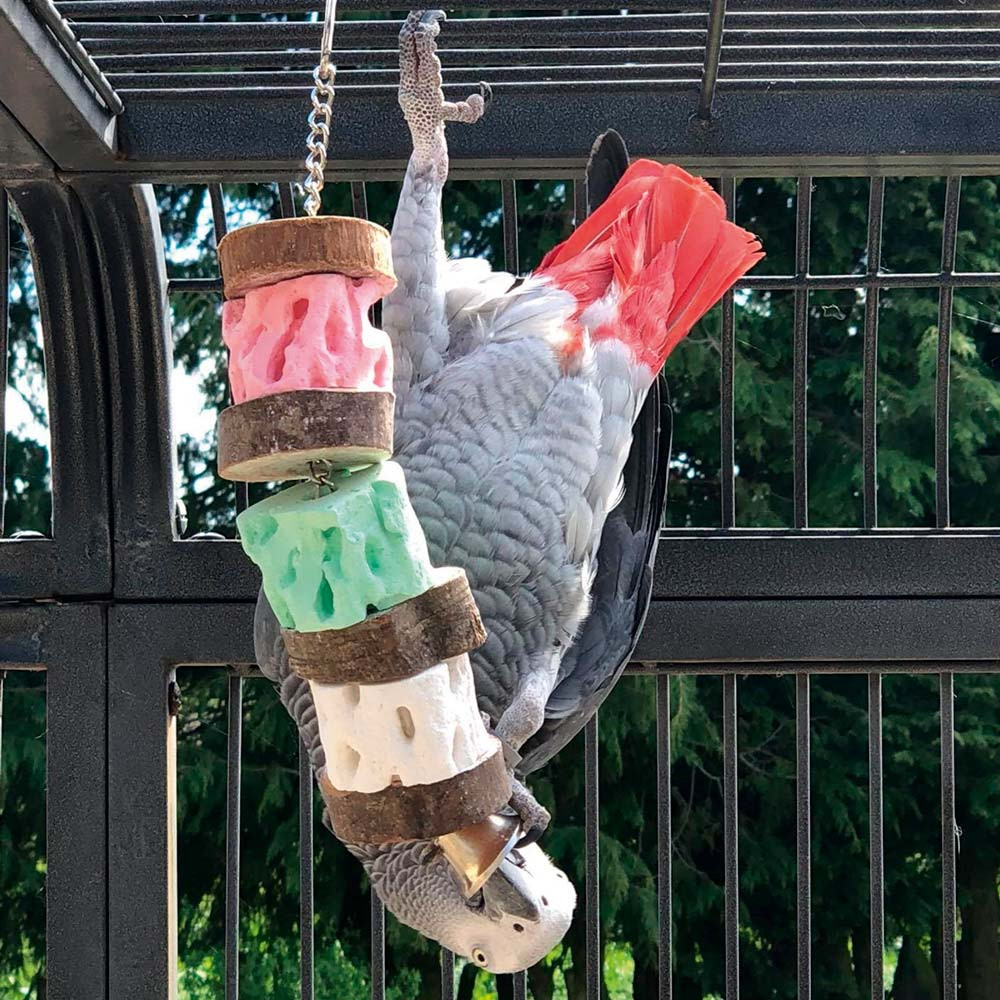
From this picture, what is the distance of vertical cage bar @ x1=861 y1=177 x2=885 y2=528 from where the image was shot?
187cm

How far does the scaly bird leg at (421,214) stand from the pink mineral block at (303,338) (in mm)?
642

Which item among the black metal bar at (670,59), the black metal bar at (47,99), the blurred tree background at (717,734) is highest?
the black metal bar at (670,59)

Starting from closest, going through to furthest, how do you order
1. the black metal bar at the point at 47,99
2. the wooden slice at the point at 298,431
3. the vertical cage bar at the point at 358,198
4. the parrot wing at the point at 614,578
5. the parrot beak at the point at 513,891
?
the wooden slice at the point at 298,431 → the parrot beak at the point at 513,891 → the black metal bar at the point at 47,99 → the parrot wing at the point at 614,578 → the vertical cage bar at the point at 358,198

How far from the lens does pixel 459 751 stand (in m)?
0.90

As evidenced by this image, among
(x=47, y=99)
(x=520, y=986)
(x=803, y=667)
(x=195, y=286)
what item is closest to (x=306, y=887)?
(x=520, y=986)

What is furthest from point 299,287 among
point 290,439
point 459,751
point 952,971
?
point 952,971

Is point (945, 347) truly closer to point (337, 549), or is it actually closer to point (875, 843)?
point (875, 843)

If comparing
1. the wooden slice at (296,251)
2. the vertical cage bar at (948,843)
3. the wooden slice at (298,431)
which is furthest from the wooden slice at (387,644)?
the vertical cage bar at (948,843)

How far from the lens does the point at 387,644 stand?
84 cm

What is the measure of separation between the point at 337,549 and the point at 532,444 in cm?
78

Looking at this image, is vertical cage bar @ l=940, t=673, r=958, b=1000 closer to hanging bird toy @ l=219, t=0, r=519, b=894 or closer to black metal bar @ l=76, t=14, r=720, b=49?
black metal bar @ l=76, t=14, r=720, b=49

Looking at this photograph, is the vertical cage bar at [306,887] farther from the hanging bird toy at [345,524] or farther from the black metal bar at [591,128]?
the hanging bird toy at [345,524]

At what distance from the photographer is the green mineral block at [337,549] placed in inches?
32.5

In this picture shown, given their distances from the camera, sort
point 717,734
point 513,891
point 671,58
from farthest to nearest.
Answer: point 717,734 → point 671,58 → point 513,891
